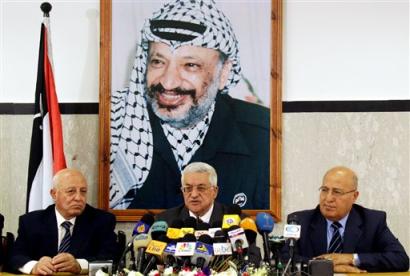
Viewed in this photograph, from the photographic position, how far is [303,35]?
6.48 m

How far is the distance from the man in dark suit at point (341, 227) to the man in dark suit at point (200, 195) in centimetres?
61

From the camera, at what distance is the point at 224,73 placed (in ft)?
21.3

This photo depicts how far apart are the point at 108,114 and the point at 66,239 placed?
50.9 inches

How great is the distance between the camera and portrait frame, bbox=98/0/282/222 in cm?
640

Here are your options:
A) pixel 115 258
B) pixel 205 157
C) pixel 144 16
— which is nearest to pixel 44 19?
pixel 144 16

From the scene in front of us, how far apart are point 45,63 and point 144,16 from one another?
885 mm

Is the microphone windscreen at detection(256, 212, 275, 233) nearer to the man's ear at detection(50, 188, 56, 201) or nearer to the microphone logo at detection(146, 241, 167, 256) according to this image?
the microphone logo at detection(146, 241, 167, 256)

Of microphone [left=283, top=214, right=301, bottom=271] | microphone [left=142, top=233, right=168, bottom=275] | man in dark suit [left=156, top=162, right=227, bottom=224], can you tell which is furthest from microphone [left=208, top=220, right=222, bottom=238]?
man in dark suit [left=156, top=162, right=227, bottom=224]

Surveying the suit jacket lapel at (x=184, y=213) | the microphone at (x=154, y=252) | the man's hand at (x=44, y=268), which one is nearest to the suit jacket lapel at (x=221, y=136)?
the suit jacket lapel at (x=184, y=213)

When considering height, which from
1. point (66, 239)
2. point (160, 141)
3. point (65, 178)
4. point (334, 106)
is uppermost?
point (334, 106)

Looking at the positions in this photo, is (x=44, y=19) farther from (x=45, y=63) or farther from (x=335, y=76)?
(x=335, y=76)

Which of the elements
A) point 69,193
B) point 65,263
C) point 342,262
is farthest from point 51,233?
point 342,262

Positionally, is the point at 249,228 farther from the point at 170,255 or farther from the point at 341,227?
the point at 341,227

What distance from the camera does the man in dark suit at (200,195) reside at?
5508mm
